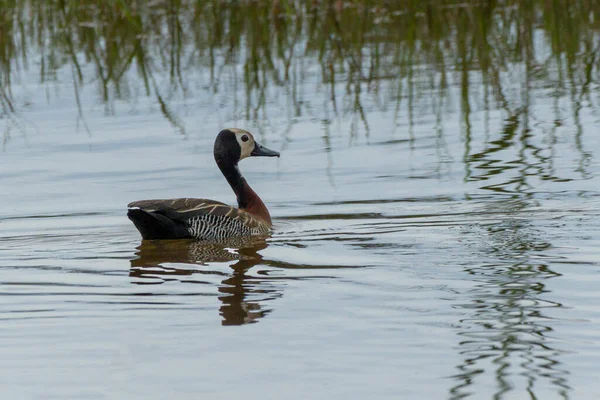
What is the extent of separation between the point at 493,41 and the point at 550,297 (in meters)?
10.0

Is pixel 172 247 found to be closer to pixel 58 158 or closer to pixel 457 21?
pixel 58 158

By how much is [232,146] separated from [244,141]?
0.11 metres

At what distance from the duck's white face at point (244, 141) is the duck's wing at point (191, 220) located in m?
0.92

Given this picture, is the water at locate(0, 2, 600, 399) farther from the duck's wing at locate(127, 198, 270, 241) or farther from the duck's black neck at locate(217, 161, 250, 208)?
the duck's black neck at locate(217, 161, 250, 208)

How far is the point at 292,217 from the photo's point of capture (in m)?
9.54

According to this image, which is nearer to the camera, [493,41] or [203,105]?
[203,105]

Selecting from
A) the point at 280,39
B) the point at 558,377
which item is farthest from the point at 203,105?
the point at 558,377

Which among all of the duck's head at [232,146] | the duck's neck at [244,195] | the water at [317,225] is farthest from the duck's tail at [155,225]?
the duck's head at [232,146]

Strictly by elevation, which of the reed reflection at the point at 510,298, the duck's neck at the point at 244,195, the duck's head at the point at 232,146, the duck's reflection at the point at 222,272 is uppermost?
the duck's head at the point at 232,146

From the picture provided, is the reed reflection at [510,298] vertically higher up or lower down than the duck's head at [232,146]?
lower down

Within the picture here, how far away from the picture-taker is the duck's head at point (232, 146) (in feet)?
32.9

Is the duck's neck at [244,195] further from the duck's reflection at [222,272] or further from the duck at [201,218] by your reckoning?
the duck's reflection at [222,272]

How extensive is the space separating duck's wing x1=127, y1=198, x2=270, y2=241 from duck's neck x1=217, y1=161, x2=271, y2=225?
0.15m

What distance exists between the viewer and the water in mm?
5348
